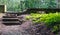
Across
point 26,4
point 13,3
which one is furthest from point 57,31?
point 13,3

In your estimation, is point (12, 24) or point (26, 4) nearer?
point (12, 24)

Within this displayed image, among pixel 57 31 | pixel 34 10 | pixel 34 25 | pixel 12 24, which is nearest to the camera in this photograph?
pixel 57 31

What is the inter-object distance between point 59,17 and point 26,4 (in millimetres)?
10642

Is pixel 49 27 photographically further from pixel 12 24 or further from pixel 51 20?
pixel 12 24

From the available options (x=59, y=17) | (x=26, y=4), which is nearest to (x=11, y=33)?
(x=59, y=17)

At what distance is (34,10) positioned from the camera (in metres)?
13.6

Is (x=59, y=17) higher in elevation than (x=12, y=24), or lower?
higher

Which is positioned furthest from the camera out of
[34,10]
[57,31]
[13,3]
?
[13,3]

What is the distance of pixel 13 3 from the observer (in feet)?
74.7

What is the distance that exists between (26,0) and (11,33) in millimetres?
11572

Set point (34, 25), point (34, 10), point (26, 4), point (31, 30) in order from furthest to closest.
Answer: point (26, 4), point (34, 10), point (34, 25), point (31, 30)

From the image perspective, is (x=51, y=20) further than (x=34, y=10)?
No

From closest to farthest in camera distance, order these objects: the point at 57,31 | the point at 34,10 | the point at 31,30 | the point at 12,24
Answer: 1. the point at 57,31
2. the point at 31,30
3. the point at 12,24
4. the point at 34,10

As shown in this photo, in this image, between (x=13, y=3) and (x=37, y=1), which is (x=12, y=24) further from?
(x=13, y=3)
